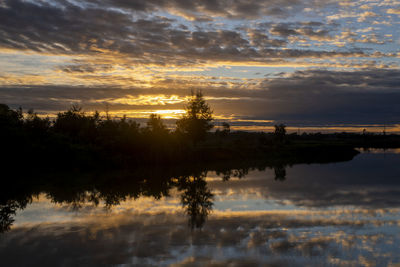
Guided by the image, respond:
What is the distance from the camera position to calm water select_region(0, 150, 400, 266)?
11367 millimetres

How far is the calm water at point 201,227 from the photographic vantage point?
11.4 meters

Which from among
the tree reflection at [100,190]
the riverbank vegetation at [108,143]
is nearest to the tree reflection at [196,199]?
the tree reflection at [100,190]

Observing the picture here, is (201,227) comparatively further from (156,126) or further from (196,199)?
(156,126)

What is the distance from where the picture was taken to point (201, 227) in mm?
15391

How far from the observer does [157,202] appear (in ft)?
72.0

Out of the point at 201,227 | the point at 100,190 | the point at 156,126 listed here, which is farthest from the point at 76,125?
the point at 201,227

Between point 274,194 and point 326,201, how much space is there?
3933 mm

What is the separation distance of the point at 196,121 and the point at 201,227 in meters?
47.5

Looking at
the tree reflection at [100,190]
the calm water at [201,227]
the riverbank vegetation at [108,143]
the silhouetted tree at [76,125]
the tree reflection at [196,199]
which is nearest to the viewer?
the calm water at [201,227]

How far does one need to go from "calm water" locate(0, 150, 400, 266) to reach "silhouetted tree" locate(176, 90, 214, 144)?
35.1m

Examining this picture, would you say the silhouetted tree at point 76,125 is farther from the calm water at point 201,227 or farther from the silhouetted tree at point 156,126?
the calm water at point 201,227

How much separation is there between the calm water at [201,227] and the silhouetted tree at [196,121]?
3508 centimetres

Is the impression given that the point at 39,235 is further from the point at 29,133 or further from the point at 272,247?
the point at 29,133

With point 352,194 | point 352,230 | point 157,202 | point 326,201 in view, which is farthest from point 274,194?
point 352,230
